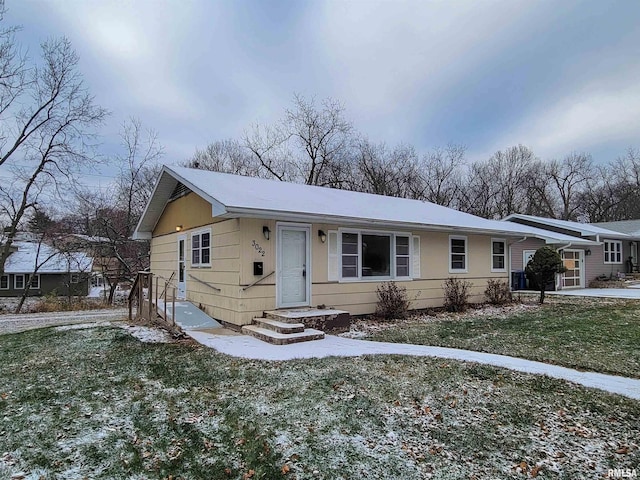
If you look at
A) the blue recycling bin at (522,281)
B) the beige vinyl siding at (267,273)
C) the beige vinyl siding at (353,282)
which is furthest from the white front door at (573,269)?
the beige vinyl siding at (267,273)

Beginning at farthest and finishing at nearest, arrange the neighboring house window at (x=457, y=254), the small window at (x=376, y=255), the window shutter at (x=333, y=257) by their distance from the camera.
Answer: the neighboring house window at (x=457, y=254), the small window at (x=376, y=255), the window shutter at (x=333, y=257)

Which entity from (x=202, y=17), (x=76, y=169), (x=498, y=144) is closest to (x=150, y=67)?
(x=202, y=17)

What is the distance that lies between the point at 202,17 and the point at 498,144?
28.3m

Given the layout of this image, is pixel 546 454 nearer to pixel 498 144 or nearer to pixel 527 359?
pixel 527 359

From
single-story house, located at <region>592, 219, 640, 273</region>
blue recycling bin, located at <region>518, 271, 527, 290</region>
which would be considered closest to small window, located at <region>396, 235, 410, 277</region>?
blue recycling bin, located at <region>518, 271, 527, 290</region>

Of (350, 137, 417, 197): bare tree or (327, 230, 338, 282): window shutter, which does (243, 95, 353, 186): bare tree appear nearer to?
(350, 137, 417, 197): bare tree

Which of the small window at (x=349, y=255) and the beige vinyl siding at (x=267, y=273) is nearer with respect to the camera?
the beige vinyl siding at (x=267, y=273)

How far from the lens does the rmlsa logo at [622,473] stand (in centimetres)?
267

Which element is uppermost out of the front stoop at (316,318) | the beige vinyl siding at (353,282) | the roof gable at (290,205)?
the roof gable at (290,205)

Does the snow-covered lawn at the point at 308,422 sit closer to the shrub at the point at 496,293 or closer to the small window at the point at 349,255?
the small window at the point at 349,255

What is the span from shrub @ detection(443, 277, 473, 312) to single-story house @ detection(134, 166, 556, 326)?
0.67 feet

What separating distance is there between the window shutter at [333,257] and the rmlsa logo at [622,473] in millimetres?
6331

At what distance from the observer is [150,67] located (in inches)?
504

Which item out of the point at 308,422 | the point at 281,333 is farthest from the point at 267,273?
the point at 308,422
